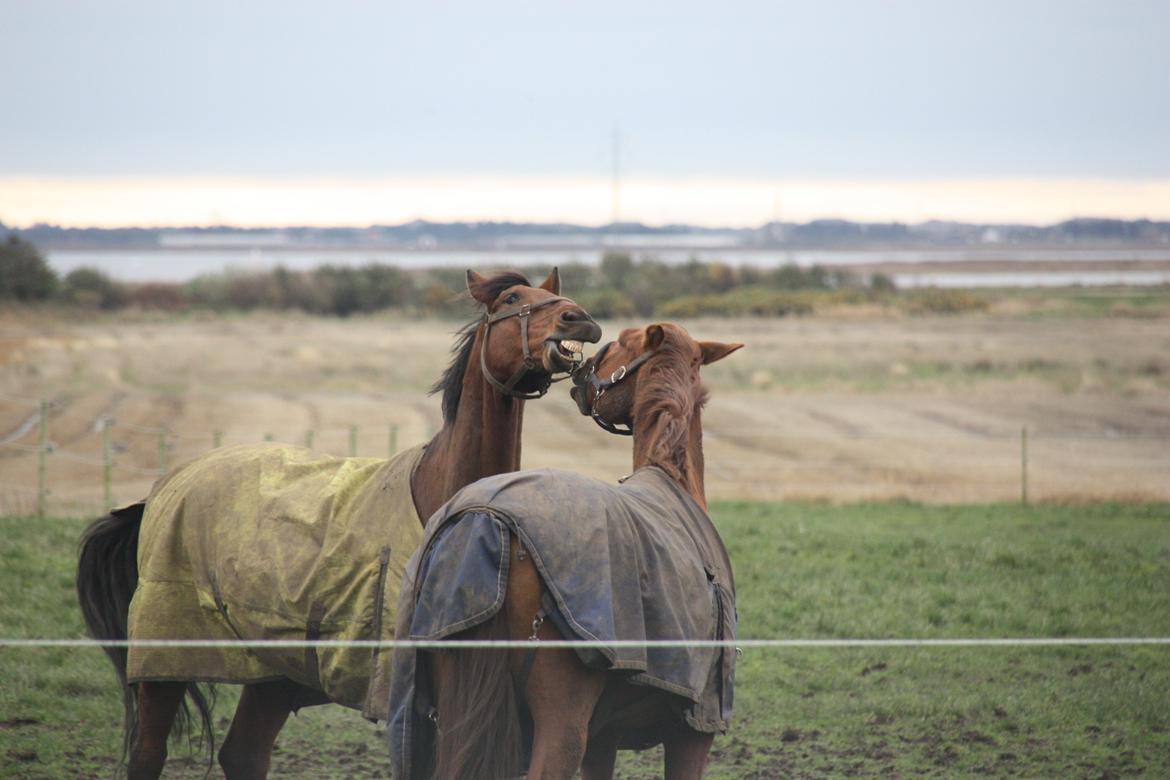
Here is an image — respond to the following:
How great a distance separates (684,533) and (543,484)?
0.63 metres

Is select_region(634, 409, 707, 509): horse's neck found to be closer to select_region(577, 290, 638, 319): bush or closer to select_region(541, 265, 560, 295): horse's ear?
select_region(541, 265, 560, 295): horse's ear

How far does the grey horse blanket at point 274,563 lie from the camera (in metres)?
4.24

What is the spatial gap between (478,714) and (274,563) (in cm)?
139

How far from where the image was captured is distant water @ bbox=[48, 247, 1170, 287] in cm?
6862

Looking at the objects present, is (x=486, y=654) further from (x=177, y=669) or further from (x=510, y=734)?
Answer: (x=177, y=669)

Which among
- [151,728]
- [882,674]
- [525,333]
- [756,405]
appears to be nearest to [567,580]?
[525,333]

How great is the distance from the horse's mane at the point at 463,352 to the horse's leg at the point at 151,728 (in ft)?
5.18

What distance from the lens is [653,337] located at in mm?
4211

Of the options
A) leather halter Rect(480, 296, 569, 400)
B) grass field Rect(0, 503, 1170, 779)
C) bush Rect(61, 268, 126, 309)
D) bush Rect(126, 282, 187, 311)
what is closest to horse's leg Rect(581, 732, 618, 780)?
leather halter Rect(480, 296, 569, 400)

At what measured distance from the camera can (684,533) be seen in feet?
12.5

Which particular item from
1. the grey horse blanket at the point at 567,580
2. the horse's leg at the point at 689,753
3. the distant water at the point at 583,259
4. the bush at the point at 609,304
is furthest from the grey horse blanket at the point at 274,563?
the bush at the point at 609,304

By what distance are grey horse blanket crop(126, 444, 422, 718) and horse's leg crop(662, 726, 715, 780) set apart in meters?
1.05

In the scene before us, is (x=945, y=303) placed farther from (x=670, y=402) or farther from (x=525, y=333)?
(x=670, y=402)

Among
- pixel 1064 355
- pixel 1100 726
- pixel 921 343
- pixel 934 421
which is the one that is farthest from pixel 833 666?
pixel 921 343
